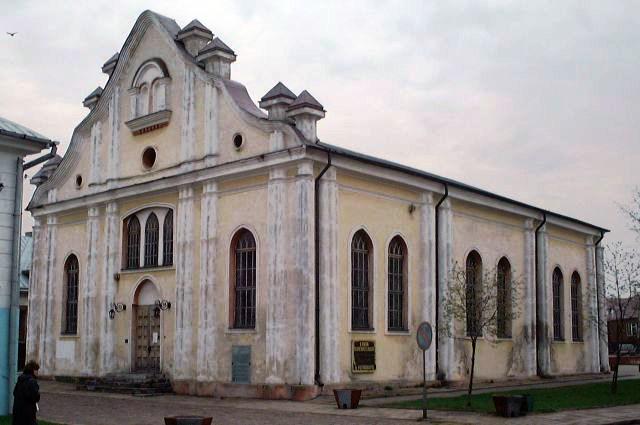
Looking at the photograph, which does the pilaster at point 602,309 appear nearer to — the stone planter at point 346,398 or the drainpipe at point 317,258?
the drainpipe at point 317,258

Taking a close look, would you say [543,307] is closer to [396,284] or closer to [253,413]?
[396,284]

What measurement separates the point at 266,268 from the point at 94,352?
9829mm

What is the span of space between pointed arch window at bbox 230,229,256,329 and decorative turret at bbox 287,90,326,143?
383 centimetres

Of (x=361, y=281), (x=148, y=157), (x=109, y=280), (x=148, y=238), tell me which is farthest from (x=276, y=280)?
(x=109, y=280)

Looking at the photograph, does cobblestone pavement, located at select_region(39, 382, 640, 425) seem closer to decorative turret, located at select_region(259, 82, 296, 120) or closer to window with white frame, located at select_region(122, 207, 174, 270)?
window with white frame, located at select_region(122, 207, 174, 270)

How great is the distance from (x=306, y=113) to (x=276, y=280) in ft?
17.5

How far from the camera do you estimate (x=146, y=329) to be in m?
31.2

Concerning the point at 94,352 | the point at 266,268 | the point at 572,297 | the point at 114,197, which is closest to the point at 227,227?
the point at 266,268

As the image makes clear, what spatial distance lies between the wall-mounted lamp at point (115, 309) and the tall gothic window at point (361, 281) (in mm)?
9345

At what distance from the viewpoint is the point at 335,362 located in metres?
26.0

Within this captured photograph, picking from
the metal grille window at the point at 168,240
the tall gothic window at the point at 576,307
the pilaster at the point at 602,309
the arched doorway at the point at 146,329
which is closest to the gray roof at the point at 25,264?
the arched doorway at the point at 146,329

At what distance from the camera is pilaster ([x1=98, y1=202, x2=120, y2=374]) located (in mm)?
32125

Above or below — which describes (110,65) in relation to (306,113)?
above

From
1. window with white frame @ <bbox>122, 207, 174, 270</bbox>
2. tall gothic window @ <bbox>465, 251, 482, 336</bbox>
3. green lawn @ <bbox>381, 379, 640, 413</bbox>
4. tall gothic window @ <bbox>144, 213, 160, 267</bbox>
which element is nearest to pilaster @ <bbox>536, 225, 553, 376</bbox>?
tall gothic window @ <bbox>465, 251, 482, 336</bbox>
